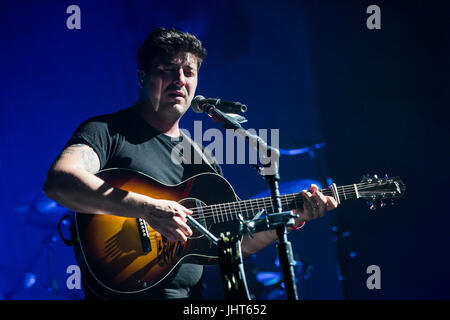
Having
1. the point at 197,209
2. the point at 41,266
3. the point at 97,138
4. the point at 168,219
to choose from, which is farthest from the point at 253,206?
the point at 41,266

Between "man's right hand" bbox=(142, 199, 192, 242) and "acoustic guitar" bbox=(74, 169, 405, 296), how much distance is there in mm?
129

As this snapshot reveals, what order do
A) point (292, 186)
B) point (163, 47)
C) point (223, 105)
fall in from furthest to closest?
point (292, 186) < point (163, 47) < point (223, 105)

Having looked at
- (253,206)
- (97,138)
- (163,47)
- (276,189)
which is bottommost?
(253,206)

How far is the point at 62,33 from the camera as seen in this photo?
2.88m

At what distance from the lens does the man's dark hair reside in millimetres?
2383

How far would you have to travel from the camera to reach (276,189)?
4.99ft

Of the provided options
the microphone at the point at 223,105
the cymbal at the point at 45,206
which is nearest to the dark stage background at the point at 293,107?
the cymbal at the point at 45,206

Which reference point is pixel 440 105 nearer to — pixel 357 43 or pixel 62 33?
pixel 357 43

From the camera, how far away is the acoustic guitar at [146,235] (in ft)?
6.03

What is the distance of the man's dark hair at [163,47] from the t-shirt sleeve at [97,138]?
59cm

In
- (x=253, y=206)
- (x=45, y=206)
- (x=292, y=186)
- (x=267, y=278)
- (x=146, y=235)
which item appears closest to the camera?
(x=146, y=235)

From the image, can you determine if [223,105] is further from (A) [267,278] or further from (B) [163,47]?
(A) [267,278]

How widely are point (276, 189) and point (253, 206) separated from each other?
743 millimetres

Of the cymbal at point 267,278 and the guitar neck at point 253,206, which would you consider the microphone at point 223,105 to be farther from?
the cymbal at point 267,278
